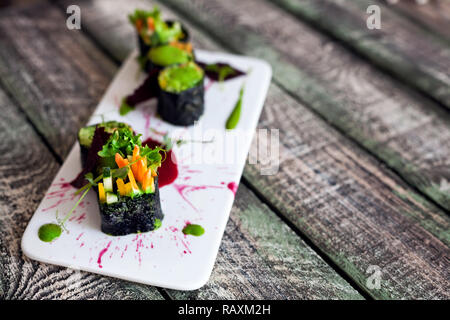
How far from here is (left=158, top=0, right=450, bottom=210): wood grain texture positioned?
4.59ft

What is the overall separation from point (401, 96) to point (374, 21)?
433 mm

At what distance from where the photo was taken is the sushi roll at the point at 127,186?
3.44 ft

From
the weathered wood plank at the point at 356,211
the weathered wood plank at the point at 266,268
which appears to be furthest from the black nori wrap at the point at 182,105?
the weathered wood plank at the point at 266,268

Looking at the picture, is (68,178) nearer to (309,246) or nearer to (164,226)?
(164,226)

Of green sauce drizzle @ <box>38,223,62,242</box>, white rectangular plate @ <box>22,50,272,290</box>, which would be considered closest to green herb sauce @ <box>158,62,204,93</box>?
white rectangular plate @ <box>22,50,272,290</box>

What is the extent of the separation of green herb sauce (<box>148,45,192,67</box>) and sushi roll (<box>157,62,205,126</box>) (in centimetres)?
5

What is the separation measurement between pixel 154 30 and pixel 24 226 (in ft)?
2.29

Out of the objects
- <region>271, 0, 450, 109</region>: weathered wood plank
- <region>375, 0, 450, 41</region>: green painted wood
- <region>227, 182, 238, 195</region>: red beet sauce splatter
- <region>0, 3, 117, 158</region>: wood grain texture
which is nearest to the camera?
<region>227, 182, 238, 195</region>: red beet sauce splatter

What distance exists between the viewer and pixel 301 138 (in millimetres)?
1447

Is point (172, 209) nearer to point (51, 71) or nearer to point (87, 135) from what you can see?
point (87, 135)

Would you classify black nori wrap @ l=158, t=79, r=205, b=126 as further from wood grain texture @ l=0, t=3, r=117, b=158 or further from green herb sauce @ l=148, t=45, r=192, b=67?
wood grain texture @ l=0, t=3, r=117, b=158

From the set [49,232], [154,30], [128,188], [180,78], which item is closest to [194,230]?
[128,188]

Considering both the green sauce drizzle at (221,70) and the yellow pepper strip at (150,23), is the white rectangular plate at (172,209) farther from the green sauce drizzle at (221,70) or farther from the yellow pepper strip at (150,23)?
the yellow pepper strip at (150,23)

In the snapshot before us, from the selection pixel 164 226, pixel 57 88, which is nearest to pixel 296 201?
pixel 164 226
